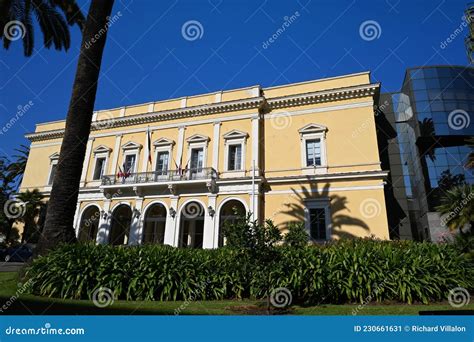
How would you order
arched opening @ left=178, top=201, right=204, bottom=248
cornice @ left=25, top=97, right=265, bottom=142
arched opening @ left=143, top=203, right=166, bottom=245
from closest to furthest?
1. arched opening @ left=178, top=201, right=204, bottom=248
2. cornice @ left=25, top=97, right=265, bottom=142
3. arched opening @ left=143, top=203, right=166, bottom=245

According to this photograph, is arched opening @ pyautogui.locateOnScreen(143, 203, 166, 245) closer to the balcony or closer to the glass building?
the balcony

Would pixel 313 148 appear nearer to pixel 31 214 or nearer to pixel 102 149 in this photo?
pixel 102 149

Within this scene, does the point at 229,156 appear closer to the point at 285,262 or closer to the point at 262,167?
the point at 262,167

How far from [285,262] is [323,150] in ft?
38.5

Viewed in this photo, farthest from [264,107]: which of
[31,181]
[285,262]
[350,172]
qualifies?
[31,181]

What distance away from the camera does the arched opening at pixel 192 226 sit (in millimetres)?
19156

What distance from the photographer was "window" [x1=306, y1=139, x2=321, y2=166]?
18.1 meters

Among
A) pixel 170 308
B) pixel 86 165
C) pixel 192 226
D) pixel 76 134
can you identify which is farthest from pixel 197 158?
pixel 170 308

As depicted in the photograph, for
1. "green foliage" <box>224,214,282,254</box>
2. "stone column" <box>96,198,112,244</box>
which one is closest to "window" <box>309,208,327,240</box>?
"green foliage" <box>224,214,282,254</box>

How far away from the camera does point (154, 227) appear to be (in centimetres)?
2103

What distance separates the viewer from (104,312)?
18.8 feet
